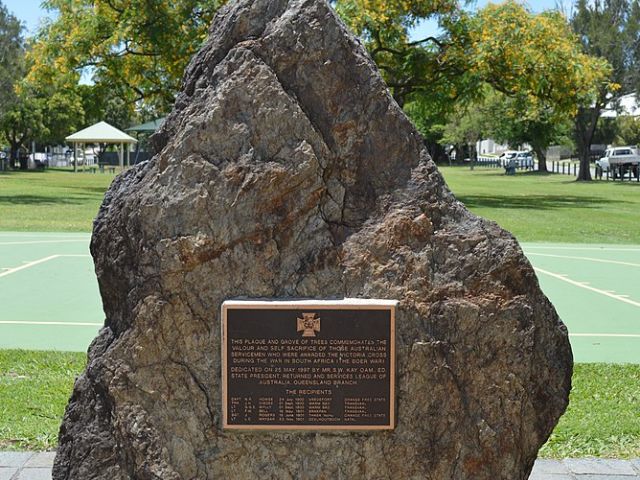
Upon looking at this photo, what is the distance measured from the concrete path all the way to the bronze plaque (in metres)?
1.68

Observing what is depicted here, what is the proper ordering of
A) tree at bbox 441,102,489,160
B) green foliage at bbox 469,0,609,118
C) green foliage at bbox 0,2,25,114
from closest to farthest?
green foliage at bbox 469,0,609,118 < green foliage at bbox 0,2,25,114 < tree at bbox 441,102,489,160

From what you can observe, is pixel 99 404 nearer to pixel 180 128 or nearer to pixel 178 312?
pixel 178 312

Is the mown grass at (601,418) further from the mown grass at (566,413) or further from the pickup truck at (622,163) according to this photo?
the pickup truck at (622,163)

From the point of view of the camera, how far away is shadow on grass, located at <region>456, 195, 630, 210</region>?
91.3 ft

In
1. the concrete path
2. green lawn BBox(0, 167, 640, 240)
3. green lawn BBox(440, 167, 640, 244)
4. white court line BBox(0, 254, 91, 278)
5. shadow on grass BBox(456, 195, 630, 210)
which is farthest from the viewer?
shadow on grass BBox(456, 195, 630, 210)

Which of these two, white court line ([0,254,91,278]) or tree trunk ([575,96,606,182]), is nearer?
white court line ([0,254,91,278])

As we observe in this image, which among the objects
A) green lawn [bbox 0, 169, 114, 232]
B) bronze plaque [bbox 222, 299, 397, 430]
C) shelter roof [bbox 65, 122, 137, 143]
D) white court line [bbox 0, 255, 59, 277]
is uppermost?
shelter roof [bbox 65, 122, 137, 143]

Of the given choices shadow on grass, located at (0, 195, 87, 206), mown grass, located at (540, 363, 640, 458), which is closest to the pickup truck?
shadow on grass, located at (0, 195, 87, 206)

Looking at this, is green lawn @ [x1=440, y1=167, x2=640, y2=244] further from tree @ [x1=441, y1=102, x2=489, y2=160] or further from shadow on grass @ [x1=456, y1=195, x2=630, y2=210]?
tree @ [x1=441, y1=102, x2=489, y2=160]

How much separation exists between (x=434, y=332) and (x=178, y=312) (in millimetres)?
1214

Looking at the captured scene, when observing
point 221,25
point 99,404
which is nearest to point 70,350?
point 99,404

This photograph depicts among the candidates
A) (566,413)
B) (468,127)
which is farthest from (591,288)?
(468,127)

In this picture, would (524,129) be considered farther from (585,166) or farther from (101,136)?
(101,136)

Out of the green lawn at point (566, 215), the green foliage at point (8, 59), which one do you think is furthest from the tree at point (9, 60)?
the green lawn at point (566, 215)
